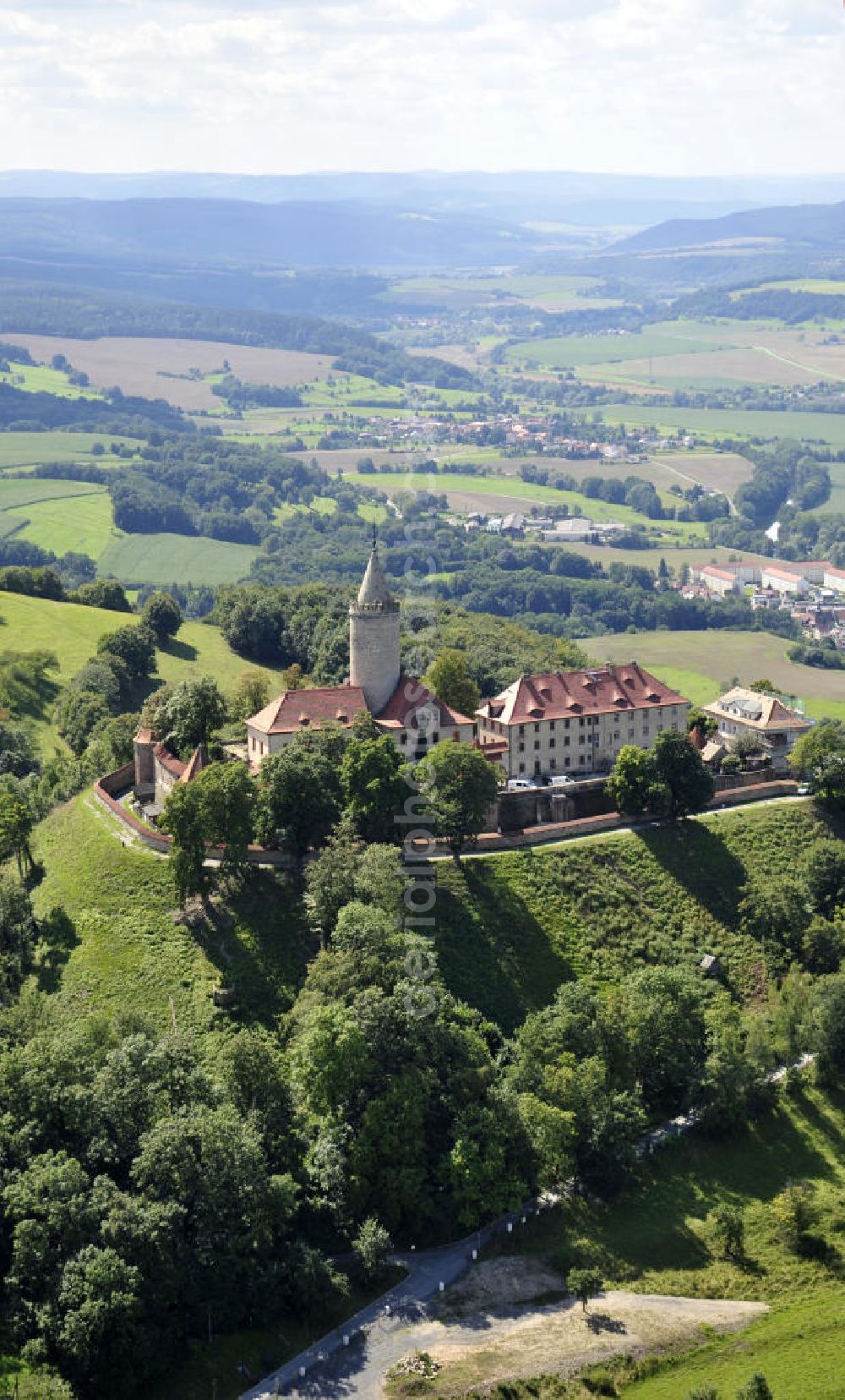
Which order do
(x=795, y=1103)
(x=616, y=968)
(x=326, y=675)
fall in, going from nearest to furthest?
(x=795, y=1103), (x=616, y=968), (x=326, y=675)

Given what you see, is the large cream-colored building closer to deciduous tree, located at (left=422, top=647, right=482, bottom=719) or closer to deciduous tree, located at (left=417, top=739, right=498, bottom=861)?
deciduous tree, located at (left=422, top=647, right=482, bottom=719)

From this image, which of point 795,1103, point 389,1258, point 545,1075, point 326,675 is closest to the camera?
point 389,1258

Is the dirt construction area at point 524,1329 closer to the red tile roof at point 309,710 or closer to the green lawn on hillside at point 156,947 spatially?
the green lawn on hillside at point 156,947

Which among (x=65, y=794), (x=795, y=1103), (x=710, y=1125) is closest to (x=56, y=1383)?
(x=710, y=1125)

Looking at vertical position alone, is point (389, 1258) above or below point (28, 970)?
below

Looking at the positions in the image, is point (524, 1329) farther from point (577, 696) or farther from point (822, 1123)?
point (577, 696)

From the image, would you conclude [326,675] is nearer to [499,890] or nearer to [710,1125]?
[499,890]

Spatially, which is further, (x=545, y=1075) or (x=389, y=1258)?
(x=545, y=1075)
